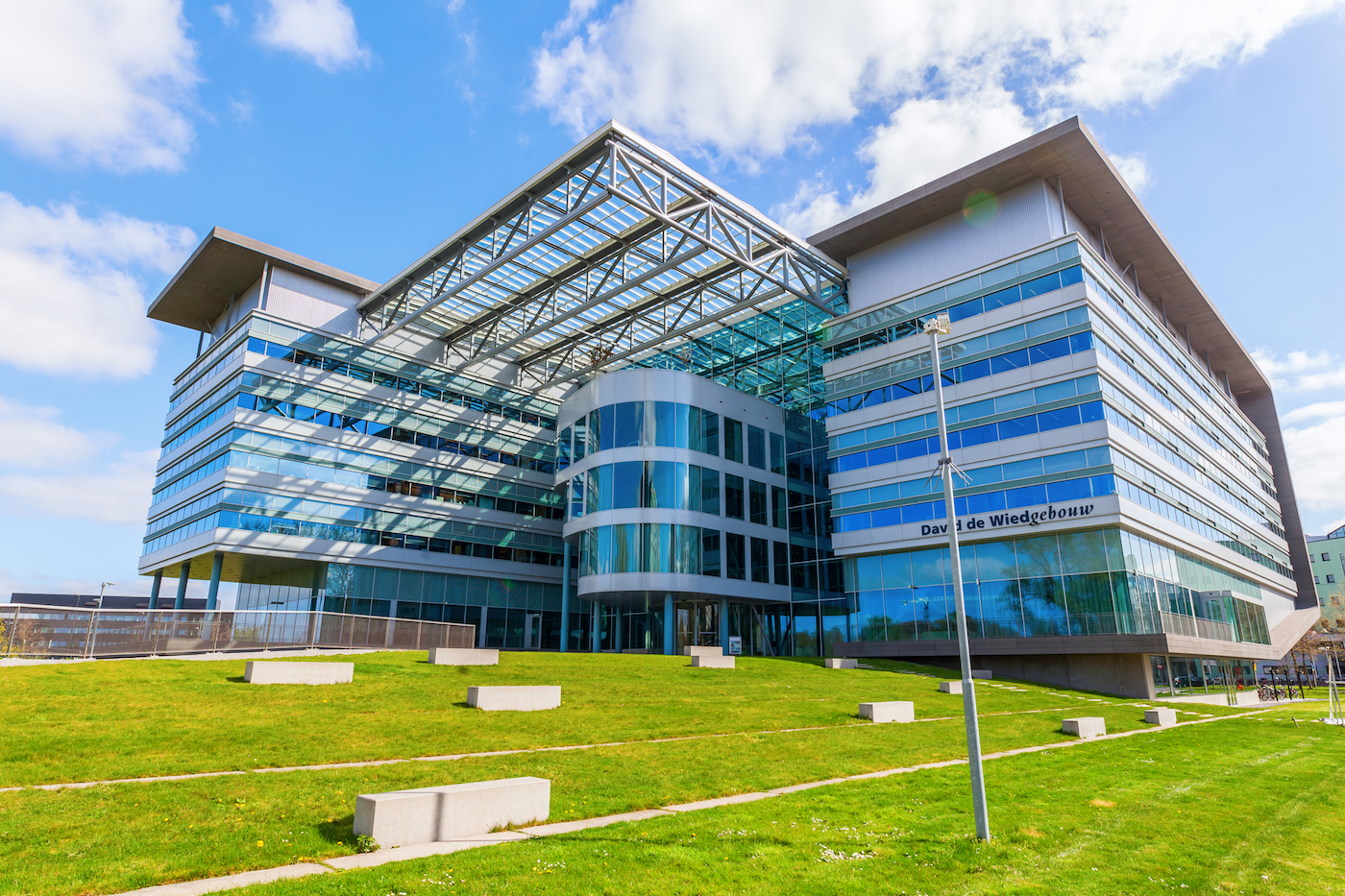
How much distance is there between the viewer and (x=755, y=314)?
5741 cm

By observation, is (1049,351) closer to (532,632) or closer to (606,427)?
(606,427)

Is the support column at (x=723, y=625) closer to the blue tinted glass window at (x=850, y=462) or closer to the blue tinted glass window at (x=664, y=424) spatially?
the blue tinted glass window at (x=664, y=424)

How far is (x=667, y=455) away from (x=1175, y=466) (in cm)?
3046

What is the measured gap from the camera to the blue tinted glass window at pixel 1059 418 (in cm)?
4053

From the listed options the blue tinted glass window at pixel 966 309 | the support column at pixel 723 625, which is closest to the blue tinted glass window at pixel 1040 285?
the blue tinted glass window at pixel 966 309

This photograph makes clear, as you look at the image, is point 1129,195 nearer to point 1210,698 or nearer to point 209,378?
point 1210,698

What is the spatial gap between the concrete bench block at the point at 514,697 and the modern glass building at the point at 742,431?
25.5 m

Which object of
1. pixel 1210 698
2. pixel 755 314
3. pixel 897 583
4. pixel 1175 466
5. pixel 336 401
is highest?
pixel 755 314

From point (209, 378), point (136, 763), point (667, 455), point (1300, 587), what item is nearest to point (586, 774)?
point (136, 763)

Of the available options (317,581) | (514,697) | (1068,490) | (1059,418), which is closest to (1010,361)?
(1059,418)

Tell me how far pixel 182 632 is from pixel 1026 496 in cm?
3714

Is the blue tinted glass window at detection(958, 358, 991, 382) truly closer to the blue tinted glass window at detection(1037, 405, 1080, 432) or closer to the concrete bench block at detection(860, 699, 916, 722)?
the blue tinted glass window at detection(1037, 405, 1080, 432)

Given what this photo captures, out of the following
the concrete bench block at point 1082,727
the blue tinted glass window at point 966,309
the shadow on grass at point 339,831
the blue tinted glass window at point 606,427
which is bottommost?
the concrete bench block at point 1082,727

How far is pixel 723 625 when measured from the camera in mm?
49188
